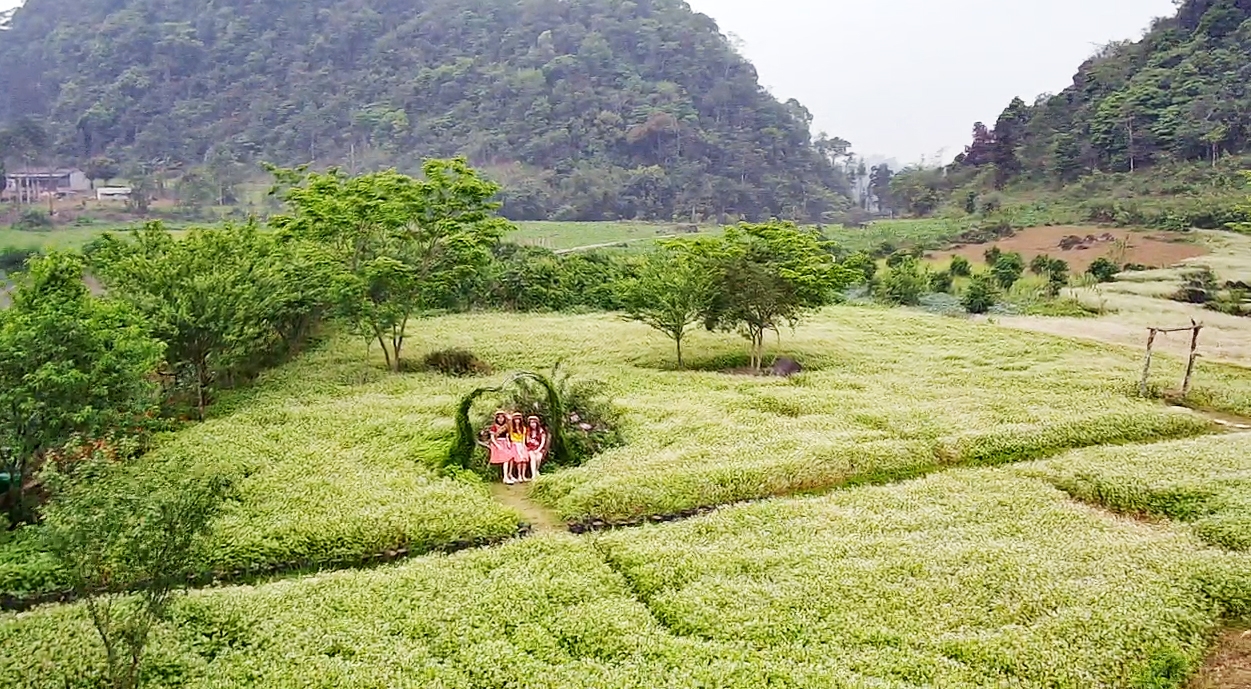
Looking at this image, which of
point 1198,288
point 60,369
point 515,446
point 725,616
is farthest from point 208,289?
point 1198,288

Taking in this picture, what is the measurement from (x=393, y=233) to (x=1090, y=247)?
36636 millimetres

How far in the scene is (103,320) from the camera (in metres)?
14.0

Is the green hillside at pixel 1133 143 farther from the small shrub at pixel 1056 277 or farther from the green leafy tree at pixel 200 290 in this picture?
the green leafy tree at pixel 200 290

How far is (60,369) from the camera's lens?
12727mm

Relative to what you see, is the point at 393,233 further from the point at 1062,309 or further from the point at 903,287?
the point at 1062,309

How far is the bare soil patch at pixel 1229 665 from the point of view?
8.55m

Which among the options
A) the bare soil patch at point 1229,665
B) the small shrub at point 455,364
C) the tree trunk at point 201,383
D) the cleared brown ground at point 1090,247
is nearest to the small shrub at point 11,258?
the tree trunk at point 201,383

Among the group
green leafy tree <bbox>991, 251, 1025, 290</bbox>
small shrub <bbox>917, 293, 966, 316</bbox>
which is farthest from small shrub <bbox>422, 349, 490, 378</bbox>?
green leafy tree <bbox>991, 251, 1025, 290</bbox>

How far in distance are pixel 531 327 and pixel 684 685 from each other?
74.3 ft

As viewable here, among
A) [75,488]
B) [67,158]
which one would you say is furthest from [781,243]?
[67,158]

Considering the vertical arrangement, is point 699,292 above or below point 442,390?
above

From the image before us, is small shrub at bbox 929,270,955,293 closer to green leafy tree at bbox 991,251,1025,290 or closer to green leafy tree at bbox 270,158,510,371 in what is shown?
green leafy tree at bbox 991,251,1025,290

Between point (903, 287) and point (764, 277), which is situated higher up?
point (764, 277)

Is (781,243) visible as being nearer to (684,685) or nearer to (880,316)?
(880,316)
